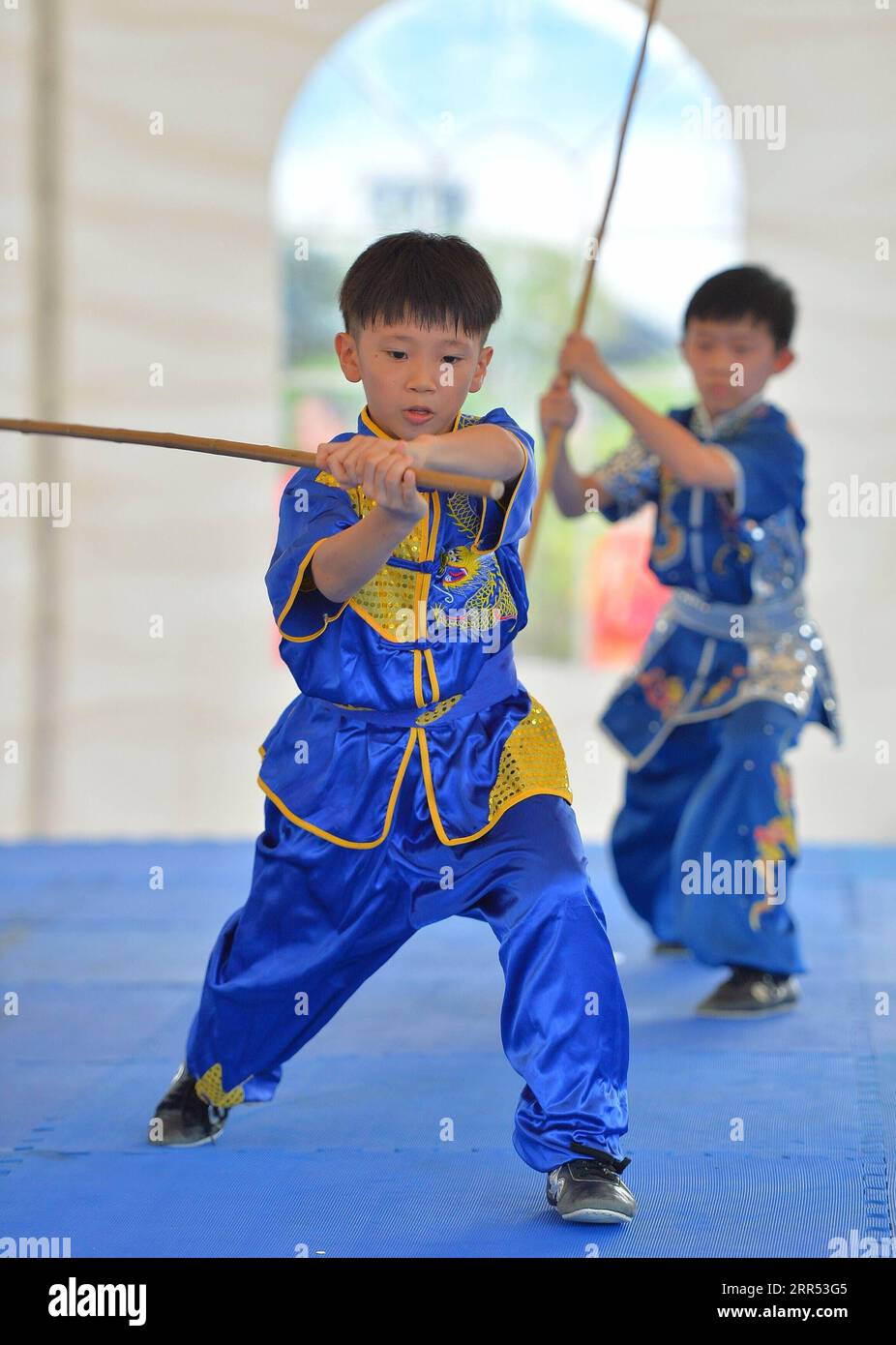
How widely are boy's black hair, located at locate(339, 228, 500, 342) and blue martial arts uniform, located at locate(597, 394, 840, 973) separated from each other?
1.08 meters

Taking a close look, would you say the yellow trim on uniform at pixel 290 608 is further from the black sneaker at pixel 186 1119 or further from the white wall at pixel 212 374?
the white wall at pixel 212 374

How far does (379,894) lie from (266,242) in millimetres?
3256

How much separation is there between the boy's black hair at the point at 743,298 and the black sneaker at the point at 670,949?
128cm

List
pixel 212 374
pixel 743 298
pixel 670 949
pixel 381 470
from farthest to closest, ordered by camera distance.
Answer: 1. pixel 212 374
2. pixel 670 949
3. pixel 743 298
4. pixel 381 470

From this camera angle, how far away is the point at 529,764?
2.17 m

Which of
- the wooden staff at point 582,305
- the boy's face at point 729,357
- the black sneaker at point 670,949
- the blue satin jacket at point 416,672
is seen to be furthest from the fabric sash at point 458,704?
the black sneaker at point 670,949

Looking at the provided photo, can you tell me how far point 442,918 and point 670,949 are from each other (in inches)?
59.6

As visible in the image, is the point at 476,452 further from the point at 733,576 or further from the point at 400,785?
the point at 733,576

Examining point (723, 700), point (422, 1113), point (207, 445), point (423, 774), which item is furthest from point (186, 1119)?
point (723, 700)

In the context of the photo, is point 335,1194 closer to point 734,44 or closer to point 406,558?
point 406,558

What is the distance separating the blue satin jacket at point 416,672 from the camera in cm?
214

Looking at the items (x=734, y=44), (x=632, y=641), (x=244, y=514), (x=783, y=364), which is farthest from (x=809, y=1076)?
(x=734, y=44)

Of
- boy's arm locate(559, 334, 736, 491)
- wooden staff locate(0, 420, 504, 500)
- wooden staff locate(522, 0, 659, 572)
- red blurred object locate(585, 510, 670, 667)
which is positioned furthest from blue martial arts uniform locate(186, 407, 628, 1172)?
red blurred object locate(585, 510, 670, 667)

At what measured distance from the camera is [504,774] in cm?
216
